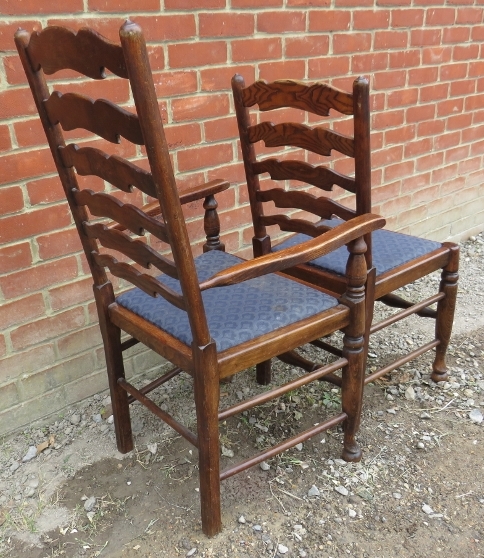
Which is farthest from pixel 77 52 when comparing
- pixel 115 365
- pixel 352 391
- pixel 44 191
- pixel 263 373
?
pixel 263 373

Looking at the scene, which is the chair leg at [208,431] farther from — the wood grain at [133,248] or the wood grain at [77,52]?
the wood grain at [77,52]

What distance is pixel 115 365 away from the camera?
178cm

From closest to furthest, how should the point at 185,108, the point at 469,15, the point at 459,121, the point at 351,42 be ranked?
the point at 185,108 < the point at 351,42 < the point at 469,15 < the point at 459,121

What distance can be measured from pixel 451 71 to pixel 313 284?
2.00m

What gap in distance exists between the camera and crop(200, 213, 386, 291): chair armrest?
4.27 ft

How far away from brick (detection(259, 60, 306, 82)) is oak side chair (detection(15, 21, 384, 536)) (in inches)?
27.8

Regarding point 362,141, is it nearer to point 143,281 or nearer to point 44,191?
point 143,281

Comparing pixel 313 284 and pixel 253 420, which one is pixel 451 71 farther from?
pixel 253 420

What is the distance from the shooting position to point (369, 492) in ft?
5.71

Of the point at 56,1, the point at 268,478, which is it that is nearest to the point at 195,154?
the point at 56,1

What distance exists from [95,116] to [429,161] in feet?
8.23

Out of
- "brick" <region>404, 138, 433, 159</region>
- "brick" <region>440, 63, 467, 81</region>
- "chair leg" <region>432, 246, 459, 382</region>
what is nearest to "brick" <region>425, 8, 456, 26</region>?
"brick" <region>440, 63, 467, 81</region>

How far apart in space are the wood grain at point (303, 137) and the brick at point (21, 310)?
3.02ft

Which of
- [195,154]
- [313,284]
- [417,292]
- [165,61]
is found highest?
[165,61]
